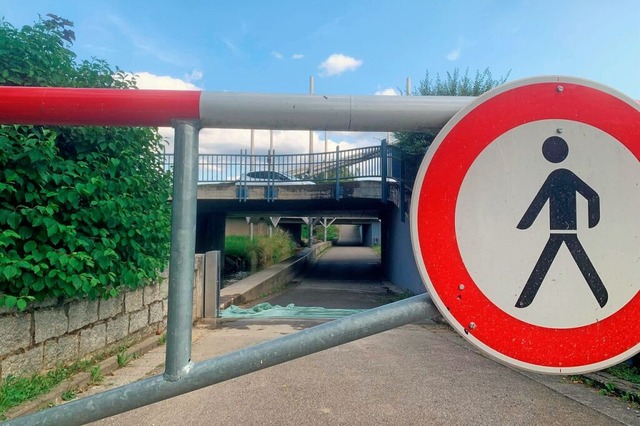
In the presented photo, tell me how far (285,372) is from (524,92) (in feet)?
13.8

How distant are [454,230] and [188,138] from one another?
1.84ft

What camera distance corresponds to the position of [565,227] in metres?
0.82

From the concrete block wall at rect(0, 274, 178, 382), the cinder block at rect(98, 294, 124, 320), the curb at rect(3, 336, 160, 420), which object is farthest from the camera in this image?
the cinder block at rect(98, 294, 124, 320)

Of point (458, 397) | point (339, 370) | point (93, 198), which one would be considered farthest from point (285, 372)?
point (93, 198)

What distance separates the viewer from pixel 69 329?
404cm

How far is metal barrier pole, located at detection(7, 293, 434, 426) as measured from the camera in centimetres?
83

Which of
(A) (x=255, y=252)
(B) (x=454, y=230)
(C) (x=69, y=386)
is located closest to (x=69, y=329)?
(C) (x=69, y=386)

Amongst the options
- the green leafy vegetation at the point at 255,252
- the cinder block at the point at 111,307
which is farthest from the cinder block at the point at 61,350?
the green leafy vegetation at the point at 255,252

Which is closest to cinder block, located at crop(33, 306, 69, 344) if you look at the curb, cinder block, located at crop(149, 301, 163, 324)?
the curb

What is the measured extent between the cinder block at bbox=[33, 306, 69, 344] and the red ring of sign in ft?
12.8

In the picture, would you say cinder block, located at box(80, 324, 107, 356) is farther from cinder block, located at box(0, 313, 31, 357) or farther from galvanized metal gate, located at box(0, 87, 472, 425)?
galvanized metal gate, located at box(0, 87, 472, 425)

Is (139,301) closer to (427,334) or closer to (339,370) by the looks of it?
(339,370)

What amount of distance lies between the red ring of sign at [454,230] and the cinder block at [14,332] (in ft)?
12.1

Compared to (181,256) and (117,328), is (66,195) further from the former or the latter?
(181,256)
